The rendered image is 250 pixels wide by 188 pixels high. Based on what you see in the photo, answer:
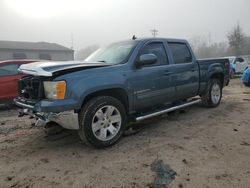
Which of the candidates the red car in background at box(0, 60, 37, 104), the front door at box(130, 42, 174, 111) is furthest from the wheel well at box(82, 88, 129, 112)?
the red car in background at box(0, 60, 37, 104)

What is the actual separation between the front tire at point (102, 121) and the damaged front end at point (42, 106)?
0.56ft

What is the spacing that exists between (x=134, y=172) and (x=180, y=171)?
0.62 metres

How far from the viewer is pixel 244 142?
425 cm

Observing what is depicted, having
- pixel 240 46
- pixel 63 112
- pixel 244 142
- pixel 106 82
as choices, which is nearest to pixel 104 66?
pixel 106 82

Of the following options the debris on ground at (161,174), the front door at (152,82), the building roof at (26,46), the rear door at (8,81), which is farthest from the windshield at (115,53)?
the building roof at (26,46)

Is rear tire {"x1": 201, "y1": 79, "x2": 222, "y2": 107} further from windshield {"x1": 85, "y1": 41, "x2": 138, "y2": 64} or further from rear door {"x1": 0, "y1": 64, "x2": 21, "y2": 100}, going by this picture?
rear door {"x1": 0, "y1": 64, "x2": 21, "y2": 100}

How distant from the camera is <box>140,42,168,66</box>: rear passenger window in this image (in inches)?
193

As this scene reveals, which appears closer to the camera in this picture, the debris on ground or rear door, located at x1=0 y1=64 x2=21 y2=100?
the debris on ground

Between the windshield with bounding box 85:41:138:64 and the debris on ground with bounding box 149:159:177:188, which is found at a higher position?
the windshield with bounding box 85:41:138:64

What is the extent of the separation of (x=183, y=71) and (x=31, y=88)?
10.7 feet

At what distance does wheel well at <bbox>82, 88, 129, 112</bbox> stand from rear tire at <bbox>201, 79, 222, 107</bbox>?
310cm

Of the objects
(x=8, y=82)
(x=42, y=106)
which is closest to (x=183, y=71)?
(x=42, y=106)

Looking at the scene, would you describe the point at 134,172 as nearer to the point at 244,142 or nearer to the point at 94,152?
the point at 94,152

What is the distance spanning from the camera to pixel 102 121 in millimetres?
4043
